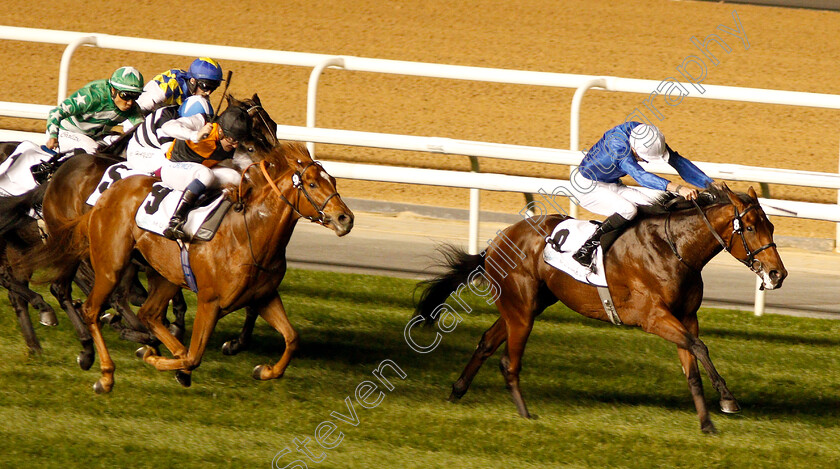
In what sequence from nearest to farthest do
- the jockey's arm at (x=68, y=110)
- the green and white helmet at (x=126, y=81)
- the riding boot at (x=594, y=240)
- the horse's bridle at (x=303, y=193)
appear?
the horse's bridle at (x=303, y=193) < the riding boot at (x=594, y=240) < the green and white helmet at (x=126, y=81) < the jockey's arm at (x=68, y=110)

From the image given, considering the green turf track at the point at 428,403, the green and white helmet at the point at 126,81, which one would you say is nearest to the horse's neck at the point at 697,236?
the green turf track at the point at 428,403

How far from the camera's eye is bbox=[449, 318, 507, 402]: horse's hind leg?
560 centimetres

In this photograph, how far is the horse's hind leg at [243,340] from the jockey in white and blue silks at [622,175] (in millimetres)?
1884

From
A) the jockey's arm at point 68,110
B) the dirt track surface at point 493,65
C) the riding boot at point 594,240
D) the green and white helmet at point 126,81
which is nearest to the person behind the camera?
the riding boot at point 594,240

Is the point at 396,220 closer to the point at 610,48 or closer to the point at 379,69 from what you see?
the point at 379,69

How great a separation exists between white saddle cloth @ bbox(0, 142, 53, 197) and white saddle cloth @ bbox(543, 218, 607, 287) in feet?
10.1

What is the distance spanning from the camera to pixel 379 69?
8.06m

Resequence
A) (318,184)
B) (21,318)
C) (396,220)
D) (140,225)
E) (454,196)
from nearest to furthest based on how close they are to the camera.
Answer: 1. (318,184)
2. (140,225)
3. (21,318)
4. (396,220)
5. (454,196)

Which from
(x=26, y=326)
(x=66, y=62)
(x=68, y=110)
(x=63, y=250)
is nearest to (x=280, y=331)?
(x=63, y=250)

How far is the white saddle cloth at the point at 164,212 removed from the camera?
534cm

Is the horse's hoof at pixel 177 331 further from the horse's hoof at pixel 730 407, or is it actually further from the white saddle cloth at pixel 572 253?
the horse's hoof at pixel 730 407

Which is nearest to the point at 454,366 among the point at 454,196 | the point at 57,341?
the point at 57,341

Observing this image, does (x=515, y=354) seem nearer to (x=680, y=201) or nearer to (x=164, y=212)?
(x=680, y=201)

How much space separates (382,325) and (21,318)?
2.15 m
